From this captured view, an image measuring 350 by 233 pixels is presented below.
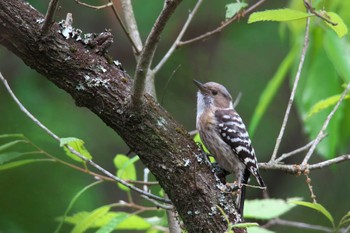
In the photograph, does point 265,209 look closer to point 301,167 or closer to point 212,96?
point 301,167

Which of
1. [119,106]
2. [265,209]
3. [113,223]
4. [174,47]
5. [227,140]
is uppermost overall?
[174,47]

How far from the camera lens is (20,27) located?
2.77 meters

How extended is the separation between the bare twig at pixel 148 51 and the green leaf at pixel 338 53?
144 centimetres

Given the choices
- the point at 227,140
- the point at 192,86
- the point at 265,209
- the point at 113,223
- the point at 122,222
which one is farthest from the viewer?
the point at 192,86

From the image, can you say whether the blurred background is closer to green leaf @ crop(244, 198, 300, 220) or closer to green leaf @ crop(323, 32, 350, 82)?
green leaf @ crop(244, 198, 300, 220)

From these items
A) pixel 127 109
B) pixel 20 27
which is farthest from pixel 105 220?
pixel 20 27

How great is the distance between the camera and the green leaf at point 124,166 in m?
A: 3.54

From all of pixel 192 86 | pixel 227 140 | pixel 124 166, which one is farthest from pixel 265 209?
pixel 192 86

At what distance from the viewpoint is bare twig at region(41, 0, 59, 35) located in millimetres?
2663

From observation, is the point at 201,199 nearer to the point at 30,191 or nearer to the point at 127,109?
the point at 127,109

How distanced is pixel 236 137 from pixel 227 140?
0.06 m

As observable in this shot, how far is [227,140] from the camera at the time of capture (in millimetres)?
4328

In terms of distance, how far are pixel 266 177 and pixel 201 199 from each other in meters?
4.09

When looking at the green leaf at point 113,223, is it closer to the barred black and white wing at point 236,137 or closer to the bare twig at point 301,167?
the bare twig at point 301,167
